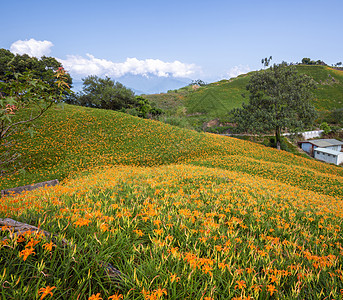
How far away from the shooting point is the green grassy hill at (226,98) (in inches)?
2494

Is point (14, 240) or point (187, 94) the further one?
point (187, 94)

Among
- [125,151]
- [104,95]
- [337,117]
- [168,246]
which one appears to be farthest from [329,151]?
[104,95]

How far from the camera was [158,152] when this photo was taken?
16.6m

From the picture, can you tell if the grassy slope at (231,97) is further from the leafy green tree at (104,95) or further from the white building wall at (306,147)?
the leafy green tree at (104,95)

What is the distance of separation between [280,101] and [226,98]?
49.0m

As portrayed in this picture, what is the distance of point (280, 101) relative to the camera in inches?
1001

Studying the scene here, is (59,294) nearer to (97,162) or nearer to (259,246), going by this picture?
(259,246)

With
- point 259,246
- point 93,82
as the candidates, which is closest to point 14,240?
point 259,246

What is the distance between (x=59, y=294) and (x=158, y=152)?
48.8 feet

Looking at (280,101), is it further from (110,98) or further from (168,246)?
(110,98)

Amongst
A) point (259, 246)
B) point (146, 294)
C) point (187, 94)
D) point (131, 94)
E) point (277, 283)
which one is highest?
point (187, 94)

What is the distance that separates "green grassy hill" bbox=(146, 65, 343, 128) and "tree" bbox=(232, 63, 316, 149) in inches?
1077

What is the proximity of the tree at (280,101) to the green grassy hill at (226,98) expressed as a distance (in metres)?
27.4

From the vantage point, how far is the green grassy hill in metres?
63.3
